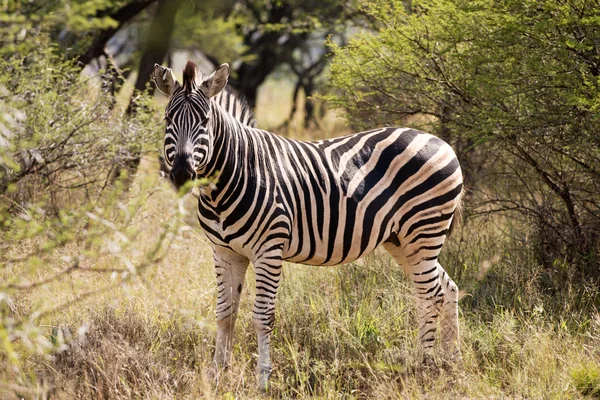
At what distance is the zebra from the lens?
16.1 ft

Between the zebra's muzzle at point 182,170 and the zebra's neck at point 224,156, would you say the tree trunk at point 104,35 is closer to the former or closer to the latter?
the zebra's neck at point 224,156

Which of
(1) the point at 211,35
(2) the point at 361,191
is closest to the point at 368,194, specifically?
(2) the point at 361,191

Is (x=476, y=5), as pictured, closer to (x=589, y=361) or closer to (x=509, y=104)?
(x=509, y=104)

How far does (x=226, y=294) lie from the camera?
5.29 meters

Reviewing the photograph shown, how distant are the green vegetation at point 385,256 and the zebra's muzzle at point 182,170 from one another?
259 mm

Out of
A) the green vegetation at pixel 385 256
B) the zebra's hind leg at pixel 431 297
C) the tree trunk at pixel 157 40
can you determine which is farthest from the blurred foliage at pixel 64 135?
the zebra's hind leg at pixel 431 297

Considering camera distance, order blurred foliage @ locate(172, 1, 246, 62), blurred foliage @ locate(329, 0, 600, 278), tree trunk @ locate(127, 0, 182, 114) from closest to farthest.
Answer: blurred foliage @ locate(329, 0, 600, 278) → tree trunk @ locate(127, 0, 182, 114) → blurred foliage @ locate(172, 1, 246, 62)

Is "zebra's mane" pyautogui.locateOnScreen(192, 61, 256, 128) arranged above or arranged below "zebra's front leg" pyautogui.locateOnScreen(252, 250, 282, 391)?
above

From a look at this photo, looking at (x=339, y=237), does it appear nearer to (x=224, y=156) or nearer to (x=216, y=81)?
(x=224, y=156)

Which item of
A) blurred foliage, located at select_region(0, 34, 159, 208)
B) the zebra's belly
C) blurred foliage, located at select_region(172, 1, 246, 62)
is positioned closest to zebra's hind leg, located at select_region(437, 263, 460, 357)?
the zebra's belly

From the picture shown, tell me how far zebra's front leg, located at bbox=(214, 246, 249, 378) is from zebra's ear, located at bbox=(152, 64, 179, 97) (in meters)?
1.18

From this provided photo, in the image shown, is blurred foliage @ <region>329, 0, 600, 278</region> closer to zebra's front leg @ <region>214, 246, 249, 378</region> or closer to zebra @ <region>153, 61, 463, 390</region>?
zebra @ <region>153, 61, 463, 390</region>

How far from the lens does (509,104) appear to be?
22.2ft

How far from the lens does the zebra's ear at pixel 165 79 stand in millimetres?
4871
